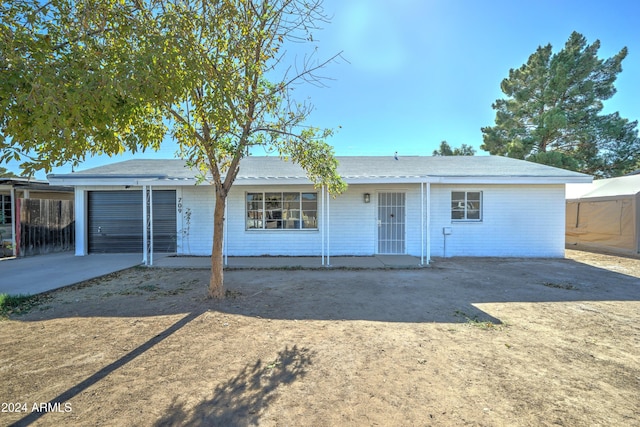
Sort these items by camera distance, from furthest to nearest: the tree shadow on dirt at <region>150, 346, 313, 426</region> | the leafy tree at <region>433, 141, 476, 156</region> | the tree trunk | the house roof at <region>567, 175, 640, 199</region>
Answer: the leafy tree at <region>433, 141, 476, 156</region> < the house roof at <region>567, 175, 640, 199</region> < the tree trunk < the tree shadow on dirt at <region>150, 346, 313, 426</region>

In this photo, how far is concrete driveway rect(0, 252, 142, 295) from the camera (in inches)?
255

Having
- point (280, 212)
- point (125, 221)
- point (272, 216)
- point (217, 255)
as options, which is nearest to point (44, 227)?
point (125, 221)

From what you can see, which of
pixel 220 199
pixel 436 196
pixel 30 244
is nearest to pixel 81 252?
pixel 30 244

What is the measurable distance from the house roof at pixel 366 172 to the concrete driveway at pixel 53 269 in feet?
7.86

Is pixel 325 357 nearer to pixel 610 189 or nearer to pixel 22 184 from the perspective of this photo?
pixel 22 184

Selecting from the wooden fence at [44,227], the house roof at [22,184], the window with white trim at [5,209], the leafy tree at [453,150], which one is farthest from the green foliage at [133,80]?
the leafy tree at [453,150]

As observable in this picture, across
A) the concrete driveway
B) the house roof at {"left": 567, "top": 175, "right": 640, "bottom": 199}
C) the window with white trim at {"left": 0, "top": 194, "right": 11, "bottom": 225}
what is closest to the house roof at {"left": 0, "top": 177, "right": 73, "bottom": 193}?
the window with white trim at {"left": 0, "top": 194, "right": 11, "bottom": 225}

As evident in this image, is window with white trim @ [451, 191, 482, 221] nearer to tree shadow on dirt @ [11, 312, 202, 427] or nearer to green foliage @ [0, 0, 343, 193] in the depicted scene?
green foliage @ [0, 0, 343, 193]

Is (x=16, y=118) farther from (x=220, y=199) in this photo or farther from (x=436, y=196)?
(x=436, y=196)

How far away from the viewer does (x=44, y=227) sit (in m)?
10.9

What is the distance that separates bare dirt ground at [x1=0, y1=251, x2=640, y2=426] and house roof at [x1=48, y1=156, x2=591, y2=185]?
3.80 meters

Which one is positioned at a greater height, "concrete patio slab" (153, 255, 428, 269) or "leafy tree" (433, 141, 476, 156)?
"leafy tree" (433, 141, 476, 156)

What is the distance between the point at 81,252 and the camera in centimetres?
1041

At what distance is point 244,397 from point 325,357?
1067 mm
